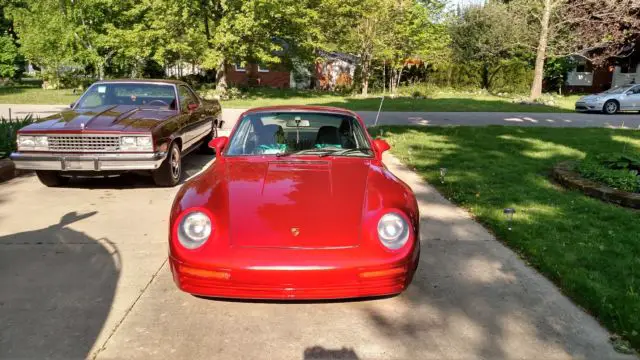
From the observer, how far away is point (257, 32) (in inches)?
915

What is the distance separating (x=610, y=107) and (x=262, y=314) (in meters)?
21.5

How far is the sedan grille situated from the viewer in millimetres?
6305

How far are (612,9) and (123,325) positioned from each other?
28.9 metres

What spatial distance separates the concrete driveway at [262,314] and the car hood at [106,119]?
1.98 m

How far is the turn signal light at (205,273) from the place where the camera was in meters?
2.96

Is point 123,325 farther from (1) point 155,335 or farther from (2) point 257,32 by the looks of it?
(2) point 257,32

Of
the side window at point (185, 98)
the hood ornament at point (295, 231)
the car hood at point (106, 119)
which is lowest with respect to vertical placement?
the hood ornament at point (295, 231)

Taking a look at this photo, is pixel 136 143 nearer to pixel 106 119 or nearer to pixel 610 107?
pixel 106 119

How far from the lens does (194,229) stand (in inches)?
125

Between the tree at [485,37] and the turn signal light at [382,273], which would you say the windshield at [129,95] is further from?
the tree at [485,37]

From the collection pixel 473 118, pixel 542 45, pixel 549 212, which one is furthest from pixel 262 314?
pixel 542 45

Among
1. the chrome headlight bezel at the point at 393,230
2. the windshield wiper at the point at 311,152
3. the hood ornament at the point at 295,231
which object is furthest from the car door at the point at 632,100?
the hood ornament at the point at 295,231

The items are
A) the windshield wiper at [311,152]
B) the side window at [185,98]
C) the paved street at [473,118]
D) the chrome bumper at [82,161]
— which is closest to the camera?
the windshield wiper at [311,152]

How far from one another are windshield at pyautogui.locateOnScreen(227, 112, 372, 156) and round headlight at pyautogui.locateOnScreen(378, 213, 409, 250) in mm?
1281
